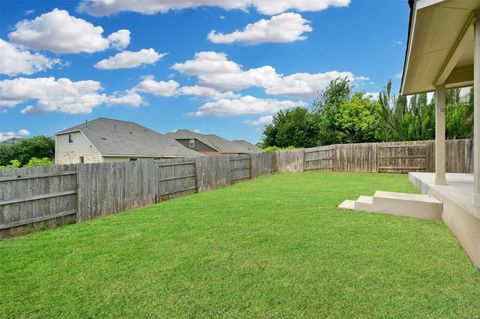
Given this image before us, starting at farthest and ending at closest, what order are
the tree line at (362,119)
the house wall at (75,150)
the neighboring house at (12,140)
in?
the neighboring house at (12,140)
the house wall at (75,150)
the tree line at (362,119)

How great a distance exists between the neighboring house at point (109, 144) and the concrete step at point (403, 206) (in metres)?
20.0

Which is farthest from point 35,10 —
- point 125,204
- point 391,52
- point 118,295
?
point 391,52

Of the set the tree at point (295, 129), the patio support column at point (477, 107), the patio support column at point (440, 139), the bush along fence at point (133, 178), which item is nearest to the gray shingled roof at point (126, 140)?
the bush along fence at point (133, 178)

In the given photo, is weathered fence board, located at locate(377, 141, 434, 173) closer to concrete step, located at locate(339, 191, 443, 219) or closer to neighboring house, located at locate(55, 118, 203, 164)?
concrete step, located at locate(339, 191, 443, 219)

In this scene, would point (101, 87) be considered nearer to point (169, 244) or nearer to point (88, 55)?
point (88, 55)

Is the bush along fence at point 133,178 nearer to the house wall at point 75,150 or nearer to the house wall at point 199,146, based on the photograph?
the house wall at point 75,150

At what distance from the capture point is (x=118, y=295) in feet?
9.32

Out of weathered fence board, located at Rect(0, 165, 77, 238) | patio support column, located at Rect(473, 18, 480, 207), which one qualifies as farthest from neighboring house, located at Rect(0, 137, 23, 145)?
patio support column, located at Rect(473, 18, 480, 207)

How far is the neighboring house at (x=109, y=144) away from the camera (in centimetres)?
2294

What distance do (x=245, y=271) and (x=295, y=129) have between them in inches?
1449

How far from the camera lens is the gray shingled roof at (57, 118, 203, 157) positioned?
23.2 meters

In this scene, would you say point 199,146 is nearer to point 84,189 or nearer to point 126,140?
point 126,140

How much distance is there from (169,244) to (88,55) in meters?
23.3

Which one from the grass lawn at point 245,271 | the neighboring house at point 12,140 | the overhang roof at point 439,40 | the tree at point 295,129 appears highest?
the tree at point 295,129
